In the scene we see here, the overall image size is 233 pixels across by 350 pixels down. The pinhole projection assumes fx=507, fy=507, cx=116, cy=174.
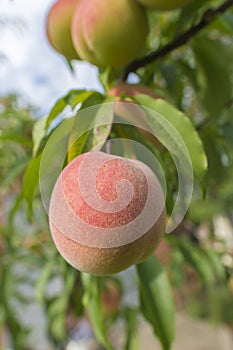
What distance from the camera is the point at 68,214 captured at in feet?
1.20

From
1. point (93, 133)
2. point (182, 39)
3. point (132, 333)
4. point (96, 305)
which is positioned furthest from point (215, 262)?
point (93, 133)

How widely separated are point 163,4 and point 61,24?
0.48ft

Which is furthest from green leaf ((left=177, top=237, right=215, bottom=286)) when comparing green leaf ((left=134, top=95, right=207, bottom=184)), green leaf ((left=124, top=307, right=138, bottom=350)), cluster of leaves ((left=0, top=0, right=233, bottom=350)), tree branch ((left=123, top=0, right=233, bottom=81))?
green leaf ((left=134, top=95, right=207, bottom=184))

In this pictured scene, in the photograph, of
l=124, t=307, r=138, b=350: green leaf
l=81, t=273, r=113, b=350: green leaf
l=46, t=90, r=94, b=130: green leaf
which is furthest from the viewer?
l=124, t=307, r=138, b=350: green leaf

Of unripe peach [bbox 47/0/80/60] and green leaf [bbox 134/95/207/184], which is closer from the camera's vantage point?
green leaf [bbox 134/95/207/184]

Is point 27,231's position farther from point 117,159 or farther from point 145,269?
point 117,159

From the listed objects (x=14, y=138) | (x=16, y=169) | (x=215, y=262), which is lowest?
(x=215, y=262)

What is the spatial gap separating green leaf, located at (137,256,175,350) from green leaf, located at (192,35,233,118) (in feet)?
0.80

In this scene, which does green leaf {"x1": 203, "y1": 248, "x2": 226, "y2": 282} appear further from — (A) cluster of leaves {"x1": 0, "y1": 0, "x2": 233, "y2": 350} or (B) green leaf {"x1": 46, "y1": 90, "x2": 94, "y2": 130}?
(B) green leaf {"x1": 46, "y1": 90, "x2": 94, "y2": 130}

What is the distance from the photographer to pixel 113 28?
58 cm

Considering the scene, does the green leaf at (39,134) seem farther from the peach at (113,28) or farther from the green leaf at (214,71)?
the green leaf at (214,71)

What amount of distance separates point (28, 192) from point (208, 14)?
11.7 inches

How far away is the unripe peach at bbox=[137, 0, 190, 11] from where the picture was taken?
0.56 meters

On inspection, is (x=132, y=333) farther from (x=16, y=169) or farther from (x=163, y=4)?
(x=163, y=4)
